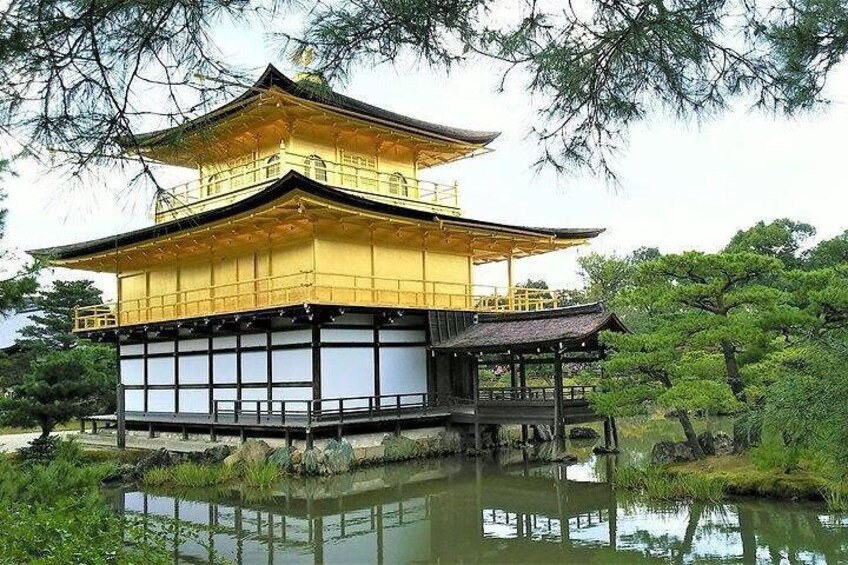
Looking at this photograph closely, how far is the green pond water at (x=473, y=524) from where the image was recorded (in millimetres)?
8906

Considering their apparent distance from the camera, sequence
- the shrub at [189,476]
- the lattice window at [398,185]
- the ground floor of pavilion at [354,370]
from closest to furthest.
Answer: the shrub at [189,476] → the ground floor of pavilion at [354,370] → the lattice window at [398,185]

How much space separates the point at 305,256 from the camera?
17.4 m

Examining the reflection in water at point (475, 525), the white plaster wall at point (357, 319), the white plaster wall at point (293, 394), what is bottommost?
the reflection in water at point (475, 525)

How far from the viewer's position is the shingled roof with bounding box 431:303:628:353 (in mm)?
15820

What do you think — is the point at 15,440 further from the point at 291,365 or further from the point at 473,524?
the point at 473,524

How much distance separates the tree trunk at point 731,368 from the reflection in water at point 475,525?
7.35 feet

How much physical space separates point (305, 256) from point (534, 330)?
17.5ft

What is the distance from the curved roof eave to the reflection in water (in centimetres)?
466

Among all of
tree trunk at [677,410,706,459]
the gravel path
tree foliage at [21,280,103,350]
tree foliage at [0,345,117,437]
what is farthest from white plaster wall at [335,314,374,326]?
tree foliage at [21,280,103,350]

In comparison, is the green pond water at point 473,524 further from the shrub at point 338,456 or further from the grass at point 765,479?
the shrub at point 338,456

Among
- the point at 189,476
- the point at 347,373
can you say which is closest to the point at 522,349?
the point at 347,373

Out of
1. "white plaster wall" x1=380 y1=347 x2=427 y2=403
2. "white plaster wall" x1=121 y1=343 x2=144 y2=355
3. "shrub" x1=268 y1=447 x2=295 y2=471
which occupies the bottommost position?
"shrub" x1=268 y1=447 x2=295 y2=471

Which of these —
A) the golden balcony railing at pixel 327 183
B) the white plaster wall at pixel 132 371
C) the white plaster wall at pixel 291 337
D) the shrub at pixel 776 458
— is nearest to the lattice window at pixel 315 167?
the golden balcony railing at pixel 327 183

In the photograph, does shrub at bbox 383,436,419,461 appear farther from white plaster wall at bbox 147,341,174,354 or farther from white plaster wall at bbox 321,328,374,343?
white plaster wall at bbox 147,341,174,354
